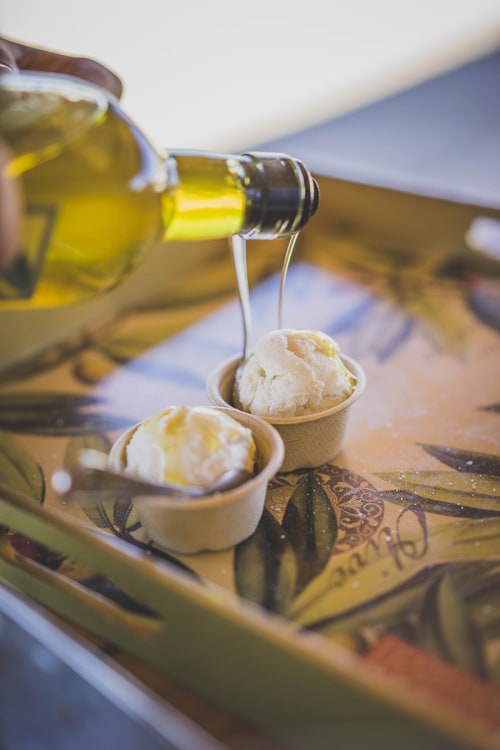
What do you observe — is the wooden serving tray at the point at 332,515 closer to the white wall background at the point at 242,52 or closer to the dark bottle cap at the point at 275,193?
the dark bottle cap at the point at 275,193

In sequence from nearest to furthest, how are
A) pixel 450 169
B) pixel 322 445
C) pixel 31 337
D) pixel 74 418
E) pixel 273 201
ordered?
pixel 273 201 → pixel 322 445 → pixel 74 418 → pixel 31 337 → pixel 450 169

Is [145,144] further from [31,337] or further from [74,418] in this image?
[31,337]

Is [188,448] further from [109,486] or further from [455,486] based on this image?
[455,486]

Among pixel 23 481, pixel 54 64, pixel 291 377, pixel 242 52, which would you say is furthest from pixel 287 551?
pixel 242 52

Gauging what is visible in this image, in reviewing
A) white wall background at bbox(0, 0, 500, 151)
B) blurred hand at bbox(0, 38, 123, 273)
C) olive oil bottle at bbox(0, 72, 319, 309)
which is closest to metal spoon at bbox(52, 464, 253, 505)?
olive oil bottle at bbox(0, 72, 319, 309)

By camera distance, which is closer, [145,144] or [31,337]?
[145,144]

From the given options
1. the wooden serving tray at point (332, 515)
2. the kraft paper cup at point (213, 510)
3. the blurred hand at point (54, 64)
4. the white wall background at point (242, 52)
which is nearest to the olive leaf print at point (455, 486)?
the wooden serving tray at point (332, 515)

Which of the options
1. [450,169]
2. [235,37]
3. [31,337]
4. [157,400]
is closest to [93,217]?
[157,400]
